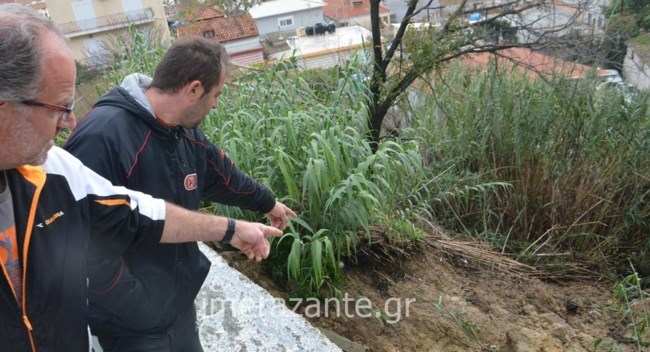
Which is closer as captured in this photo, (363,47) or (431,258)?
(431,258)

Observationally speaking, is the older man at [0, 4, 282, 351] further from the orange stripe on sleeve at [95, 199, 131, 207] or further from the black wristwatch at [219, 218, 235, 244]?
the black wristwatch at [219, 218, 235, 244]

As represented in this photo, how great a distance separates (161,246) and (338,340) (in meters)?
1.12

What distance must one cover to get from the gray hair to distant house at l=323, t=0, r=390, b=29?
4.30m

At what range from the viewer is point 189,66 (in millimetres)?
1989

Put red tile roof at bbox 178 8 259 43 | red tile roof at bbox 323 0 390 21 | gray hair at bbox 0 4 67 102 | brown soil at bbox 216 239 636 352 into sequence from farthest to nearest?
red tile roof at bbox 178 8 259 43 < red tile roof at bbox 323 0 390 21 < brown soil at bbox 216 239 636 352 < gray hair at bbox 0 4 67 102

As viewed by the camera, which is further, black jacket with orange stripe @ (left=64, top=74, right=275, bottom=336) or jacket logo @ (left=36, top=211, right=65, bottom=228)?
black jacket with orange stripe @ (left=64, top=74, right=275, bottom=336)

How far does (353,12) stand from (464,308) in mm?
4116

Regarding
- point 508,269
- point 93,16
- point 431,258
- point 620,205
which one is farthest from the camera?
point 93,16

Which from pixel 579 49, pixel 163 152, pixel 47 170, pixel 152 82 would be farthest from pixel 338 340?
pixel 579 49

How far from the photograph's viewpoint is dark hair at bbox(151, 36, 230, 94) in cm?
196

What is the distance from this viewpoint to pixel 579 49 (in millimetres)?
4508

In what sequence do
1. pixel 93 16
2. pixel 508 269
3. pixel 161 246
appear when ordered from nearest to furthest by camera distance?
pixel 161 246 → pixel 508 269 → pixel 93 16

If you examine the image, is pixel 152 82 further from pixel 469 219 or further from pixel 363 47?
pixel 469 219

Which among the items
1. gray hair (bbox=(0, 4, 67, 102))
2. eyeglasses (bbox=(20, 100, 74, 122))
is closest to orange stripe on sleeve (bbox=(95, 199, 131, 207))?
eyeglasses (bbox=(20, 100, 74, 122))
